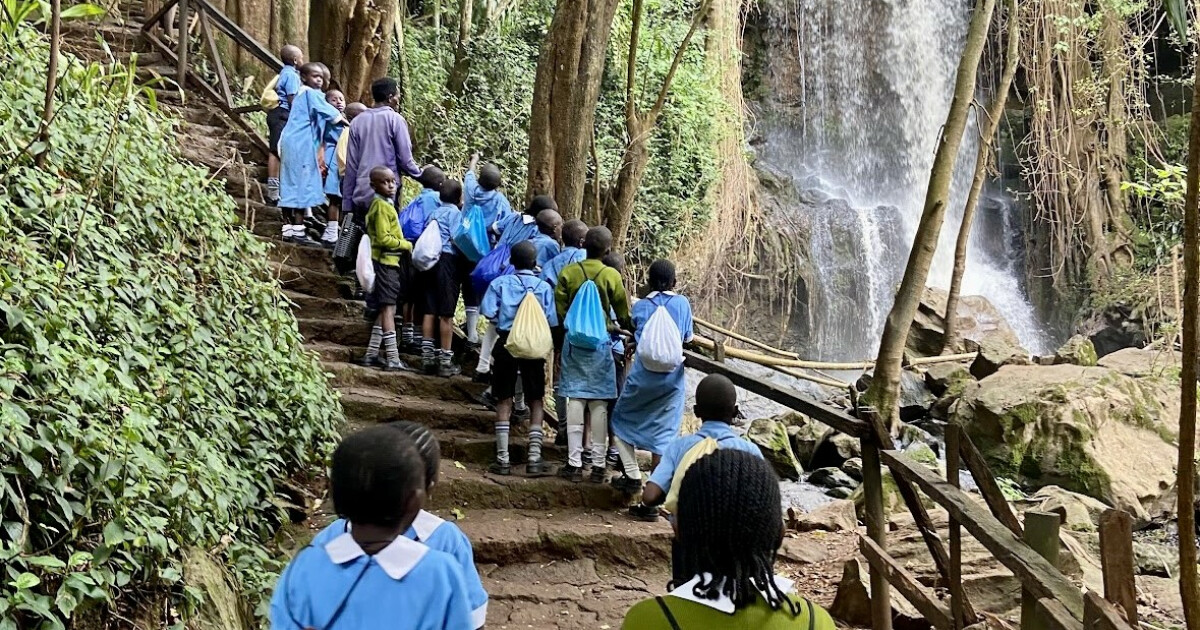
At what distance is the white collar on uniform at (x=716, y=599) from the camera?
175 cm

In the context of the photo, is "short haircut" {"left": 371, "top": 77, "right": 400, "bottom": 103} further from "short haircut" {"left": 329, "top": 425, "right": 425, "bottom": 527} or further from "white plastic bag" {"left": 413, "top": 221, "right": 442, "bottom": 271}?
"short haircut" {"left": 329, "top": 425, "right": 425, "bottom": 527}

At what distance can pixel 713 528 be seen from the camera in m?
1.83

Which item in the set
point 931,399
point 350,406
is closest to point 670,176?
point 931,399

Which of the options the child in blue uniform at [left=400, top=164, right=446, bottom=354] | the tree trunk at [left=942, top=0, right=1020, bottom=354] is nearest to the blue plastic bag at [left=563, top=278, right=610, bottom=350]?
the child in blue uniform at [left=400, top=164, right=446, bottom=354]

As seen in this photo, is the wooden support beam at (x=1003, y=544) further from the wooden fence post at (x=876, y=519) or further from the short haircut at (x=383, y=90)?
the short haircut at (x=383, y=90)

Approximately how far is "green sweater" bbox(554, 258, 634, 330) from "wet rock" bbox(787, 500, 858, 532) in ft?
8.66

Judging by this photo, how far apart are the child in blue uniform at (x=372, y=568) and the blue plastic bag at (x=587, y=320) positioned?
12.4 feet

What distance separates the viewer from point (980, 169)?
13.9 meters

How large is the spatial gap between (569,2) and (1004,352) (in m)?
9.08

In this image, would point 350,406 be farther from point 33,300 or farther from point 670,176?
point 670,176

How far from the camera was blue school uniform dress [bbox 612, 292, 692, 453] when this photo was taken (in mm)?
5648

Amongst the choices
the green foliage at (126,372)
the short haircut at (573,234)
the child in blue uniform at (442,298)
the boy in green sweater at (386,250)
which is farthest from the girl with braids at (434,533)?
the child in blue uniform at (442,298)

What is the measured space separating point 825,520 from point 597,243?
3337 millimetres

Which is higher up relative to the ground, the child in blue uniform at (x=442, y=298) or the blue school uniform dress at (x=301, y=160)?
the blue school uniform dress at (x=301, y=160)
